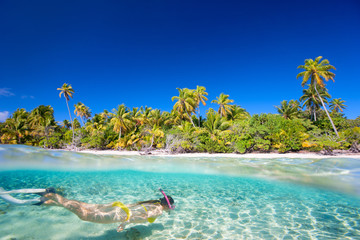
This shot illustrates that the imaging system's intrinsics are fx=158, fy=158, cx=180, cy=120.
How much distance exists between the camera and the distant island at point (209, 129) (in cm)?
2249

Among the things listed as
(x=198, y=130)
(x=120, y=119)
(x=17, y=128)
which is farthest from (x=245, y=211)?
(x=17, y=128)

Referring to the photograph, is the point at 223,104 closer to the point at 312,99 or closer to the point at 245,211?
the point at 312,99

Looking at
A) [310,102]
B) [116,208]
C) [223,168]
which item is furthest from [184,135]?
[310,102]

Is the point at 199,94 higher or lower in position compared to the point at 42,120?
higher

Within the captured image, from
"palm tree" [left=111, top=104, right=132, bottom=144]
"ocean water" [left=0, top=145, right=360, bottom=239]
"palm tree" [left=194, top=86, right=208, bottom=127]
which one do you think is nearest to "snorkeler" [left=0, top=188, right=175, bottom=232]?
"ocean water" [left=0, top=145, right=360, bottom=239]

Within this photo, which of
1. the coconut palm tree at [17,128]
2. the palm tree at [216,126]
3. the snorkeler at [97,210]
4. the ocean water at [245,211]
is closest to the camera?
the snorkeler at [97,210]

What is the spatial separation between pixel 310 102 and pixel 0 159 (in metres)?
52.8

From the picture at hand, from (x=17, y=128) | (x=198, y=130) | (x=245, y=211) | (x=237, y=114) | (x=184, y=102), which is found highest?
(x=184, y=102)

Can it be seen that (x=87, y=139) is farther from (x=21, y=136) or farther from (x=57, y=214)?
(x=57, y=214)

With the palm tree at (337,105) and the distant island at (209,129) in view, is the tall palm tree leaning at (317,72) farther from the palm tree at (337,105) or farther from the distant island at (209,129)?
the palm tree at (337,105)

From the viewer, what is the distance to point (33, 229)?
4762 millimetres

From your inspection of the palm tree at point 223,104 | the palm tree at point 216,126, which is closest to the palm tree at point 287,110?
the palm tree at point 223,104

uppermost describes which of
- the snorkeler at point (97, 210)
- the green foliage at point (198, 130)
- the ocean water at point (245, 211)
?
the green foliage at point (198, 130)

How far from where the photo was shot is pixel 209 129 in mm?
28172
